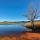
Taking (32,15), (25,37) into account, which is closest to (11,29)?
(25,37)

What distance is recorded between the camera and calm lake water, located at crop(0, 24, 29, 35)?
4.72 feet

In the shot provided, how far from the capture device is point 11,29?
1.45m

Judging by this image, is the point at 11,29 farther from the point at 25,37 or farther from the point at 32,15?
the point at 32,15

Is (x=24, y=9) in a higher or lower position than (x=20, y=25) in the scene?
higher

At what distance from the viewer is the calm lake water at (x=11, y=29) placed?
1439mm

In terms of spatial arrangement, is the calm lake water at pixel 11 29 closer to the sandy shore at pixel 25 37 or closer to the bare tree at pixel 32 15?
the sandy shore at pixel 25 37

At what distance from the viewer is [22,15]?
4.85 feet

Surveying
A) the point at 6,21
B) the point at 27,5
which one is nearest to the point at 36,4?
the point at 27,5

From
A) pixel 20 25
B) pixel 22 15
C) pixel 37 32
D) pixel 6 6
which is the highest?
pixel 6 6

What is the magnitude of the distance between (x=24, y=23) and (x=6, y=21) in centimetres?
28

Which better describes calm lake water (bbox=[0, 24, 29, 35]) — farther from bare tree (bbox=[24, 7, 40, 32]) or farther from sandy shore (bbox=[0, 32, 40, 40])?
bare tree (bbox=[24, 7, 40, 32])

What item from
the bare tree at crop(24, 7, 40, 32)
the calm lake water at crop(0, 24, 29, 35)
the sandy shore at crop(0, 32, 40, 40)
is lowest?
the sandy shore at crop(0, 32, 40, 40)

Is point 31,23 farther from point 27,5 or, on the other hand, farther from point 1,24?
point 1,24

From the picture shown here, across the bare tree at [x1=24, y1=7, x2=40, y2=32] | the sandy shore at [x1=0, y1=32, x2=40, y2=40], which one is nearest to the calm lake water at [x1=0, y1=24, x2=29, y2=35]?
the sandy shore at [x1=0, y1=32, x2=40, y2=40]
